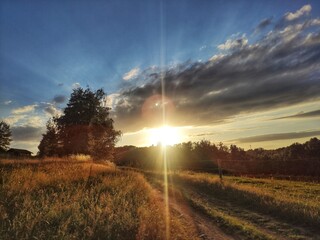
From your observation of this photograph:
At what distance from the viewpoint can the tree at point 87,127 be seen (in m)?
50.7

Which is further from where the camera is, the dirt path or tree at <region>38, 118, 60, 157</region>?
tree at <region>38, 118, 60, 157</region>

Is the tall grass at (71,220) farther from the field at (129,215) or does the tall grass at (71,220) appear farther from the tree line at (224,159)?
the tree line at (224,159)

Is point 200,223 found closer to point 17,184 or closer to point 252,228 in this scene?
point 252,228

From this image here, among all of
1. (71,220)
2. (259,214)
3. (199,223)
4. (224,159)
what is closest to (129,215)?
(71,220)

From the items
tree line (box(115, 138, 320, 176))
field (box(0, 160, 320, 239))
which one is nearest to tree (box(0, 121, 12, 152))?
tree line (box(115, 138, 320, 176))

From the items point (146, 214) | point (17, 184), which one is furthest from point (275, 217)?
point (17, 184)

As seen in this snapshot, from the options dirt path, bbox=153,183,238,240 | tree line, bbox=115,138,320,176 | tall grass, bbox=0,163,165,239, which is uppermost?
tree line, bbox=115,138,320,176

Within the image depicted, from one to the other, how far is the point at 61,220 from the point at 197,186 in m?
16.4

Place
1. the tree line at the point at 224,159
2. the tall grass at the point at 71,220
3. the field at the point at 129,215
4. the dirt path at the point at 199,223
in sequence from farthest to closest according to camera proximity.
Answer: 1. the tree line at the point at 224,159
2. the dirt path at the point at 199,223
3. the field at the point at 129,215
4. the tall grass at the point at 71,220

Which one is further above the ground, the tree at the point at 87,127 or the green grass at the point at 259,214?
the tree at the point at 87,127

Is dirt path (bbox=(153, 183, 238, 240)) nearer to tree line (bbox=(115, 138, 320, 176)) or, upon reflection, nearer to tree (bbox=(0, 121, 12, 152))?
tree line (bbox=(115, 138, 320, 176))

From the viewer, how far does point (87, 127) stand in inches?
2058

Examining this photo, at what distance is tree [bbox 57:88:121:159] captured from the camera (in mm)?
50688

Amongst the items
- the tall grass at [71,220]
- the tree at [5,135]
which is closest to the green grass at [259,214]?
the tall grass at [71,220]
